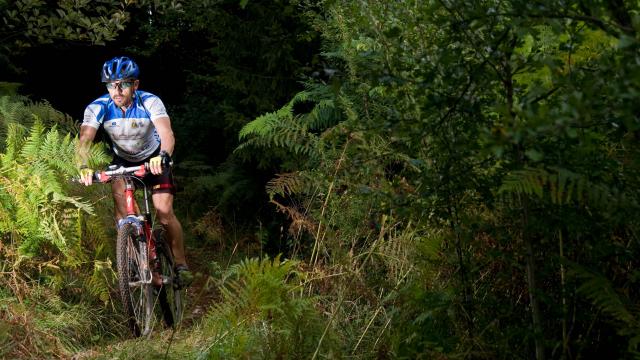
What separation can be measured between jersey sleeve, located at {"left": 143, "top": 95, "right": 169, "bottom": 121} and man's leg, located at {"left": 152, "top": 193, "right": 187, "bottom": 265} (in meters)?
0.61

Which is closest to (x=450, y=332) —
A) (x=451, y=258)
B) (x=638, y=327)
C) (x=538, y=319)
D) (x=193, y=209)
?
(x=451, y=258)

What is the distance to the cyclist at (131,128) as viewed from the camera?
648 centimetres

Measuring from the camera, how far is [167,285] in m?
6.65

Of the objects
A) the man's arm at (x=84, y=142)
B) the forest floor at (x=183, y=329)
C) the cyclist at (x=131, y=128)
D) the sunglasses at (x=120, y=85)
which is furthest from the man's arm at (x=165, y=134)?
the forest floor at (x=183, y=329)

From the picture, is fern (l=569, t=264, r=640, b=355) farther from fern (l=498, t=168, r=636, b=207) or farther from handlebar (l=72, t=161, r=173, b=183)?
handlebar (l=72, t=161, r=173, b=183)

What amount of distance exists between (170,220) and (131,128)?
0.78 m

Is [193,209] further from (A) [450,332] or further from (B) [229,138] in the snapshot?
(A) [450,332]

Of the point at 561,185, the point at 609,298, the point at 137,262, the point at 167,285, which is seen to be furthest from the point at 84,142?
the point at 561,185

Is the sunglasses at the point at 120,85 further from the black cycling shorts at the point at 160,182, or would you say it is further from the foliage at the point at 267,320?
the foliage at the point at 267,320

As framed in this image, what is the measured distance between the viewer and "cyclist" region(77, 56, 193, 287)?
6.48 meters

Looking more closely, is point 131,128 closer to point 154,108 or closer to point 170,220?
point 154,108

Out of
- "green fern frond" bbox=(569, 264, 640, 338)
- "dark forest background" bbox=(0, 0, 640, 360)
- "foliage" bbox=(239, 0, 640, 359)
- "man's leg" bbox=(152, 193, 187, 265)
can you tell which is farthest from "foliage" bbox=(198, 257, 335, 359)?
"man's leg" bbox=(152, 193, 187, 265)

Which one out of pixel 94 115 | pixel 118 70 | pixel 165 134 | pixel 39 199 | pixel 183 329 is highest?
pixel 118 70

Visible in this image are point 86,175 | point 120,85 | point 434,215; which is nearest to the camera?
point 434,215
